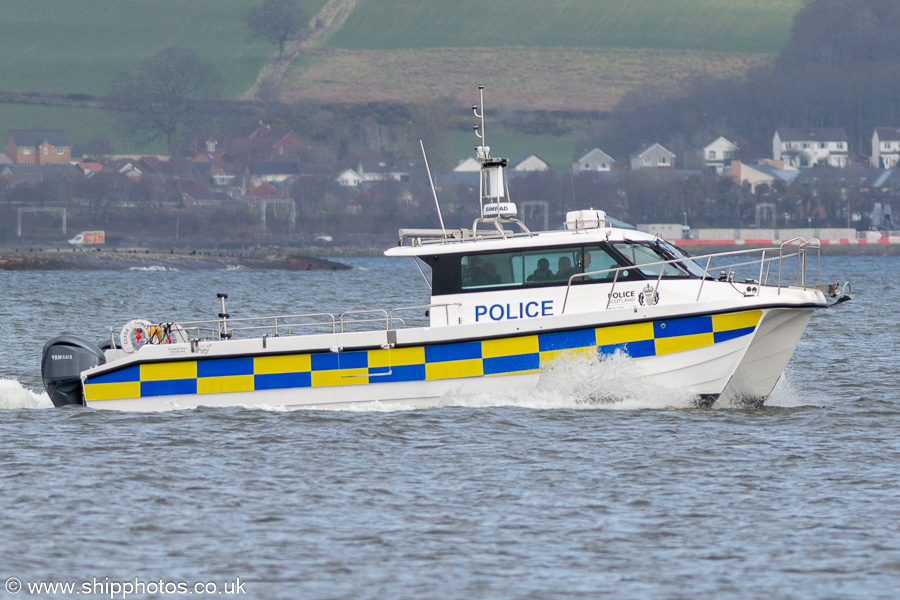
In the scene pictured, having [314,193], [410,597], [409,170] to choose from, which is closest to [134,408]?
[410,597]

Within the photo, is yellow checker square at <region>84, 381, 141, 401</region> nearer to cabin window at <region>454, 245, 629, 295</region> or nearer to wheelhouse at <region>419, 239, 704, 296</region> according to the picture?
wheelhouse at <region>419, 239, 704, 296</region>

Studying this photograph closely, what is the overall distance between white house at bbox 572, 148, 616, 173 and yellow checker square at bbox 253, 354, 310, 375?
6978 inches

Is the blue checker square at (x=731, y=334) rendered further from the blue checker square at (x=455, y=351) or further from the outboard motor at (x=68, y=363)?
the outboard motor at (x=68, y=363)

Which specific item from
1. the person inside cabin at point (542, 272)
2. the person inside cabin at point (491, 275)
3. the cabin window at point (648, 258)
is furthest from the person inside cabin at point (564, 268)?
the person inside cabin at point (491, 275)

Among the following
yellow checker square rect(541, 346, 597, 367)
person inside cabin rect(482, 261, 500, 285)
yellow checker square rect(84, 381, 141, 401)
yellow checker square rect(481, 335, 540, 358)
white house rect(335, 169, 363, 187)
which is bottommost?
yellow checker square rect(84, 381, 141, 401)

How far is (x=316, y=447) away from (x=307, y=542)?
14.3ft

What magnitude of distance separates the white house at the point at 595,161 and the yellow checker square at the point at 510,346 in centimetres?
17745

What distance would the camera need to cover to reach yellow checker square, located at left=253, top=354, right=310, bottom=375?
19059 mm

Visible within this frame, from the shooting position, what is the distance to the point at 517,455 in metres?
16.7

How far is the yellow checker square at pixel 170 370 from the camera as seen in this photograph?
19.4 m

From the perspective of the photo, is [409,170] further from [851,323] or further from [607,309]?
[607,309]

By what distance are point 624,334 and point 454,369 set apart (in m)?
2.48

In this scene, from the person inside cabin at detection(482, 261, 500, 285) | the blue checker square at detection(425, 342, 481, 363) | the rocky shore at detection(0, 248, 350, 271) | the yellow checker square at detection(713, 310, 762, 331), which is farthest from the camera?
the rocky shore at detection(0, 248, 350, 271)

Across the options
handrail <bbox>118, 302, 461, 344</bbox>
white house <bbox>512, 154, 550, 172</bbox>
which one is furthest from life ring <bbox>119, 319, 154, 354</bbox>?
white house <bbox>512, 154, 550, 172</bbox>
